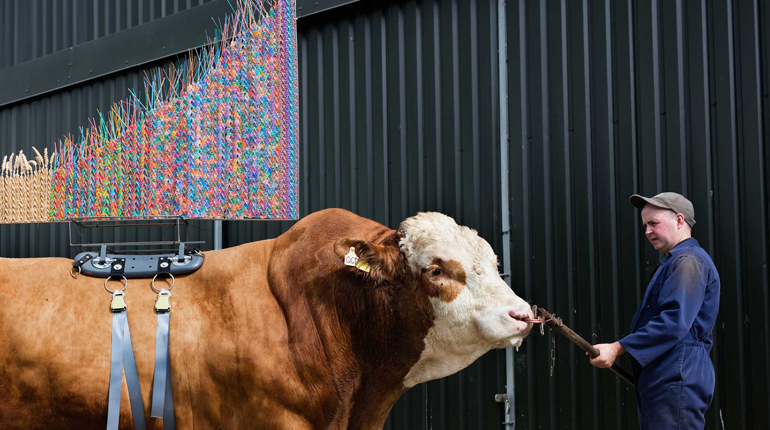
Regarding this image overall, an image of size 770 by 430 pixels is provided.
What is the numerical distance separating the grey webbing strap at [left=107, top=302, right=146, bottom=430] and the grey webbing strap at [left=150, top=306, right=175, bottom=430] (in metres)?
0.09

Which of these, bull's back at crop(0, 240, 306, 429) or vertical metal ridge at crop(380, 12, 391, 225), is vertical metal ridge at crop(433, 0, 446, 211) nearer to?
vertical metal ridge at crop(380, 12, 391, 225)

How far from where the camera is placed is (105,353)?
357 centimetres

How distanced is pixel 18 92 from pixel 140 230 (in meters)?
3.18

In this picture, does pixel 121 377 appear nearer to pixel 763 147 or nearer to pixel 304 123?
pixel 304 123

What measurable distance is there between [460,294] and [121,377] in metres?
1.77

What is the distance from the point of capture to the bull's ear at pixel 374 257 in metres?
3.55

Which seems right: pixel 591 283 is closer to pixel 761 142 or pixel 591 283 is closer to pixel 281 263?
pixel 761 142

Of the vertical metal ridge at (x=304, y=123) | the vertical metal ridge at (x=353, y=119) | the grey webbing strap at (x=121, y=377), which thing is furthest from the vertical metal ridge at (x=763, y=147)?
the vertical metal ridge at (x=304, y=123)

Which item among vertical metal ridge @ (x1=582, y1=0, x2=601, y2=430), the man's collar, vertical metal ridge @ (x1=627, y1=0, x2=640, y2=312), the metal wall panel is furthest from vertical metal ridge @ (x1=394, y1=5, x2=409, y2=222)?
the man's collar

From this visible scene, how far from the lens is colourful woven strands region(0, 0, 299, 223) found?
4.21 m

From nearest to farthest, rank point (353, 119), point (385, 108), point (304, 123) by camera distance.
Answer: point (385, 108) → point (353, 119) → point (304, 123)

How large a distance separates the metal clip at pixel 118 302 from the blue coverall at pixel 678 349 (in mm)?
2542

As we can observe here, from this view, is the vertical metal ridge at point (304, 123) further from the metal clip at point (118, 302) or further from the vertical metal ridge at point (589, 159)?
the metal clip at point (118, 302)

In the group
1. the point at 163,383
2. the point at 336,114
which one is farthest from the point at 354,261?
the point at 336,114
